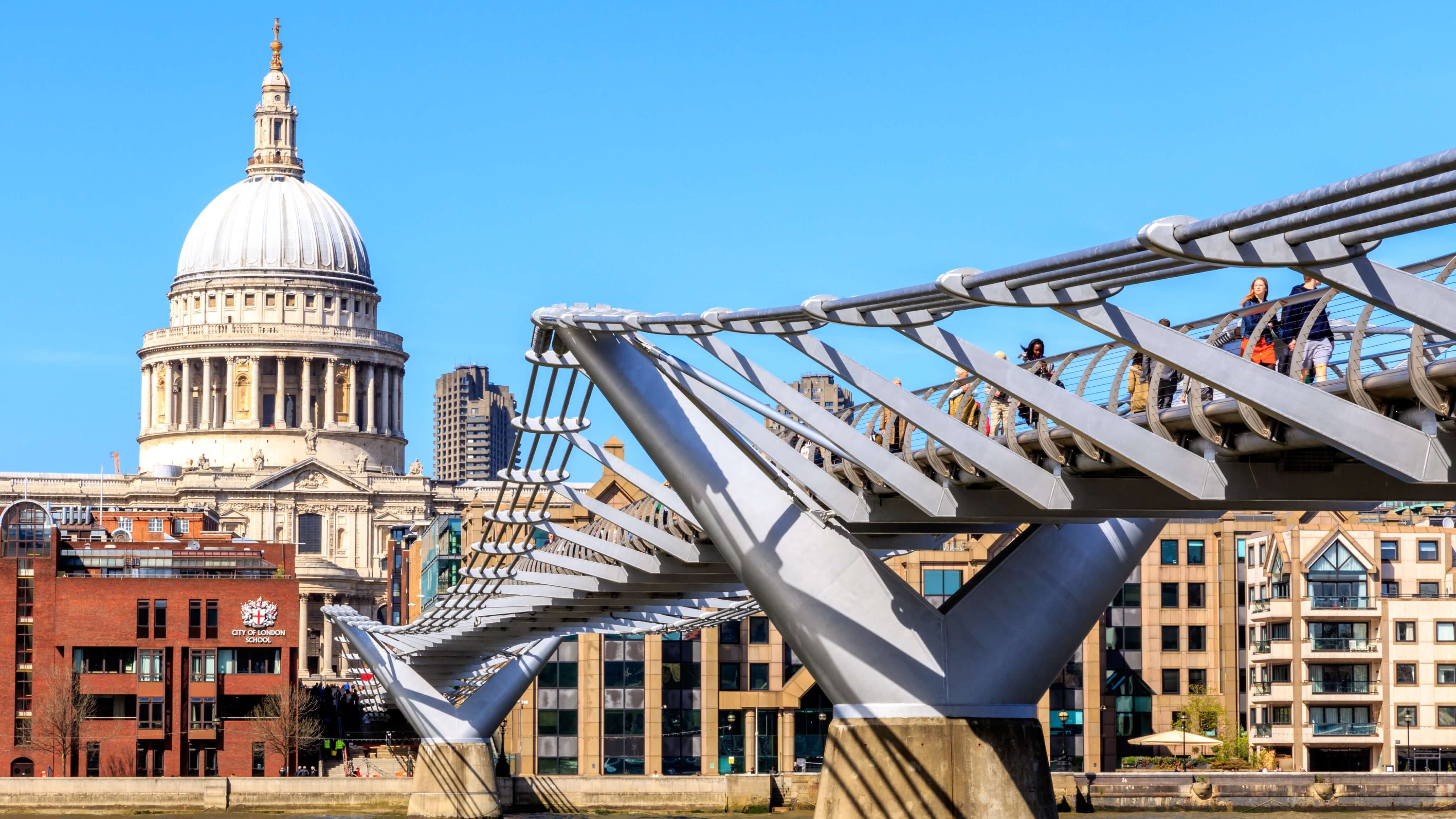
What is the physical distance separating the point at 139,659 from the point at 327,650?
64.6 m

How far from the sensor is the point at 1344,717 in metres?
75.8

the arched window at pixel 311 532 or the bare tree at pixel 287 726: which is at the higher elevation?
the arched window at pixel 311 532

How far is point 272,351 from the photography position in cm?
17750

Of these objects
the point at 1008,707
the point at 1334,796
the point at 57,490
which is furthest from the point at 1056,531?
the point at 57,490

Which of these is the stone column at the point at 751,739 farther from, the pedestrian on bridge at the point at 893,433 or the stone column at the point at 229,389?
the stone column at the point at 229,389

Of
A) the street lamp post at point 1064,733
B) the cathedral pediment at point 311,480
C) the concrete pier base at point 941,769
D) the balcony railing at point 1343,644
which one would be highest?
the cathedral pediment at point 311,480

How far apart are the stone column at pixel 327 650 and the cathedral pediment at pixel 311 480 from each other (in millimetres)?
16830

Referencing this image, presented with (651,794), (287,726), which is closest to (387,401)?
(287,726)

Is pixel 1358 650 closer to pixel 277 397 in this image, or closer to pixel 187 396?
pixel 277 397

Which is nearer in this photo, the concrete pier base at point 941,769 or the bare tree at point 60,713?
the concrete pier base at point 941,769

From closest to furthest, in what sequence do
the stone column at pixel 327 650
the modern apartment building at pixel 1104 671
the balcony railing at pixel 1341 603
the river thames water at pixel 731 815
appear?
the river thames water at pixel 731 815 → the balcony railing at pixel 1341 603 → the modern apartment building at pixel 1104 671 → the stone column at pixel 327 650

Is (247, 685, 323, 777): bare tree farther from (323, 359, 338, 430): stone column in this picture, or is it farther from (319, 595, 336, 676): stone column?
(323, 359, 338, 430): stone column

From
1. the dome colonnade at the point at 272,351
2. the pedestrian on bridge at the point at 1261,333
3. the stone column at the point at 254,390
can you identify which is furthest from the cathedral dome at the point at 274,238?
the pedestrian on bridge at the point at 1261,333

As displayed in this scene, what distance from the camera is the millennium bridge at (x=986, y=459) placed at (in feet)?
54.2
